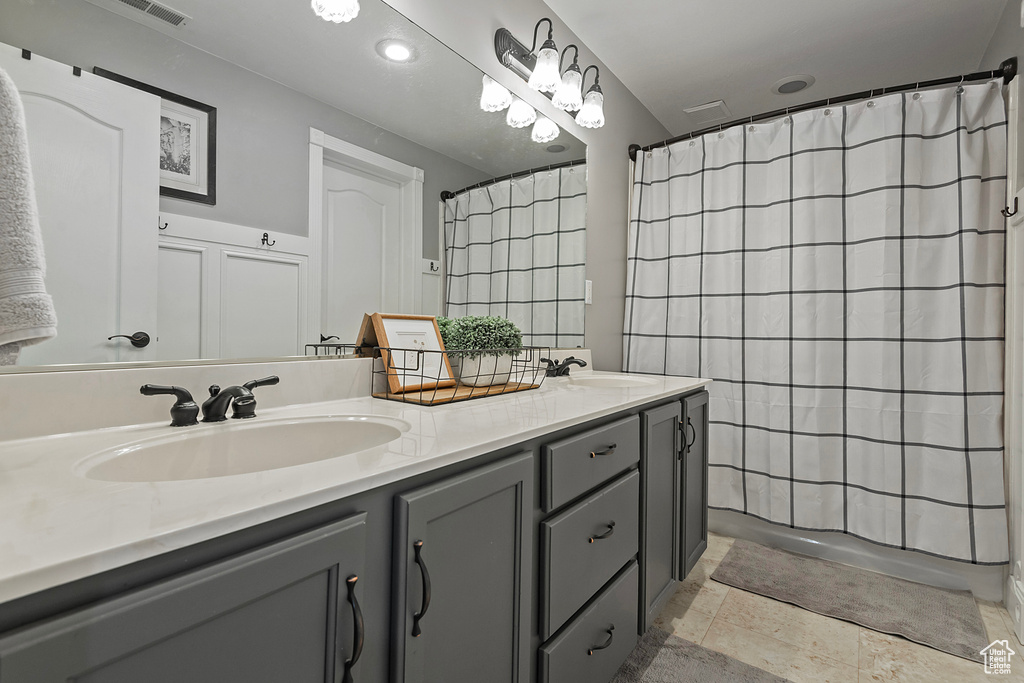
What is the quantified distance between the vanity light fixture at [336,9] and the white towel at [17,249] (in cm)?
74

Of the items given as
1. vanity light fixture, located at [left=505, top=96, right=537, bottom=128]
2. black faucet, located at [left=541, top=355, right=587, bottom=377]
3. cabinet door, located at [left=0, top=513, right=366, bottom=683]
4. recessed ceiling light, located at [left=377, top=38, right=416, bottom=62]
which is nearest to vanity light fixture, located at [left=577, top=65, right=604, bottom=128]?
vanity light fixture, located at [left=505, top=96, right=537, bottom=128]

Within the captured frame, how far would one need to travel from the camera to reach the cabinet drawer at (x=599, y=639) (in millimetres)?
1053

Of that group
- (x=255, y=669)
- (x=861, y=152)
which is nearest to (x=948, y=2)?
(x=861, y=152)

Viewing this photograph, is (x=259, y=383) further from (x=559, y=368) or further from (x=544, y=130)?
(x=544, y=130)

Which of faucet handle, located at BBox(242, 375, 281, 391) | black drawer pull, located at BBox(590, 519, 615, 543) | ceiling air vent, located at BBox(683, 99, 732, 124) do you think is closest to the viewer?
faucet handle, located at BBox(242, 375, 281, 391)

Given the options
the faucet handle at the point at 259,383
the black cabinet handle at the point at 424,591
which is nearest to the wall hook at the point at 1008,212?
the black cabinet handle at the point at 424,591

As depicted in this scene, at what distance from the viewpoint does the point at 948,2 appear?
1.93 m

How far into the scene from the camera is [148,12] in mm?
936

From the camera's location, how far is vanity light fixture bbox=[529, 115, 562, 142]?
2.02 metres

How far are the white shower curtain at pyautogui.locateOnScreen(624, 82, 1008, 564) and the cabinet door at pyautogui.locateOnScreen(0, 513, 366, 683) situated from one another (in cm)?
211

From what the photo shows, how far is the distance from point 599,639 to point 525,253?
1.38m

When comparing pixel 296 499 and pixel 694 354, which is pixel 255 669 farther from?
pixel 694 354

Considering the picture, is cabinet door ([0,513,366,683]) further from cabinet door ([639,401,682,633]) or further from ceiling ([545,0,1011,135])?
ceiling ([545,0,1011,135])

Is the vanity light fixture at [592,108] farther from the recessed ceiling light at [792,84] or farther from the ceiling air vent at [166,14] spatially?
the ceiling air vent at [166,14]
